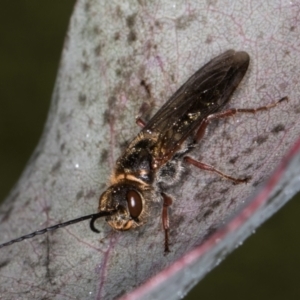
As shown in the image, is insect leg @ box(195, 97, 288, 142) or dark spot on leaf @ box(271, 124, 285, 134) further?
insect leg @ box(195, 97, 288, 142)

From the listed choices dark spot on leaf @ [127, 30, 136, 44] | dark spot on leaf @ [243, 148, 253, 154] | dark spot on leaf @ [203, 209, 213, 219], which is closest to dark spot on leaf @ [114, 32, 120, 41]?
dark spot on leaf @ [127, 30, 136, 44]

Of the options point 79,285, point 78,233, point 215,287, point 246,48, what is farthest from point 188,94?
point 215,287

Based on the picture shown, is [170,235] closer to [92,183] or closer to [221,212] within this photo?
[221,212]

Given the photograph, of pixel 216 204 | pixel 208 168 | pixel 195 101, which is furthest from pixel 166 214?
pixel 195 101

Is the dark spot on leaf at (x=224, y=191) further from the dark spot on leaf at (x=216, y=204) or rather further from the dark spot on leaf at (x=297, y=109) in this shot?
the dark spot on leaf at (x=297, y=109)

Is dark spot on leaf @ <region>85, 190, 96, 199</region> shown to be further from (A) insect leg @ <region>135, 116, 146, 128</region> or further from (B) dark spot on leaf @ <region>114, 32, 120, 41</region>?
(B) dark spot on leaf @ <region>114, 32, 120, 41</region>

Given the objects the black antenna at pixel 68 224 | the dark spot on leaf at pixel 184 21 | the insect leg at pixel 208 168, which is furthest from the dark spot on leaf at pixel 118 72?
the black antenna at pixel 68 224

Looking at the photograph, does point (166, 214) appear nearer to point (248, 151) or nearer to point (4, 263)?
point (248, 151)

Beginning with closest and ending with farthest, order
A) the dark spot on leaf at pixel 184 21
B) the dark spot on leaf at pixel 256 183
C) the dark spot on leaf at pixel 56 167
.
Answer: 1. the dark spot on leaf at pixel 256 183
2. the dark spot on leaf at pixel 184 21
3. the dark spot on leaf at pixel 56 167
